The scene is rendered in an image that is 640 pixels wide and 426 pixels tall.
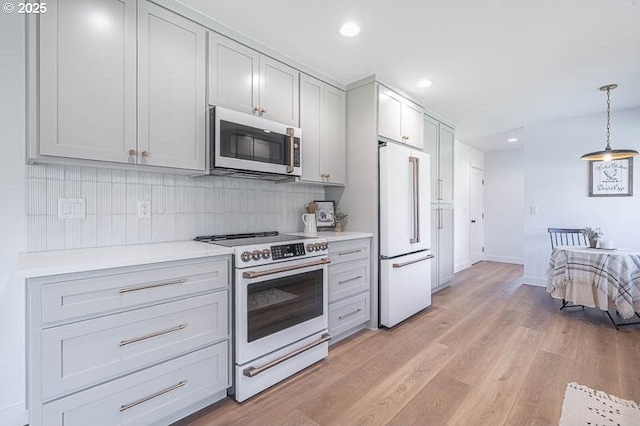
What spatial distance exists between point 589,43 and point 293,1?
7.61ft

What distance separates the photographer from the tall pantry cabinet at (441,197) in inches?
157

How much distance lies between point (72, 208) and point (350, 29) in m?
2.17

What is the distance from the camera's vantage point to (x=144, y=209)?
2.00 m

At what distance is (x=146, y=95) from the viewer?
5.71 ft

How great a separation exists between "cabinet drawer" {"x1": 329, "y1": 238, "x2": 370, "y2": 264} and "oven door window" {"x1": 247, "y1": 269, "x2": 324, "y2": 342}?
26 cm

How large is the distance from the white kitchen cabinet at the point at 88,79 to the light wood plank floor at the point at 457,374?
1.62 metres

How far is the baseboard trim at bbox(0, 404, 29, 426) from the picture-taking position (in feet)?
5.07

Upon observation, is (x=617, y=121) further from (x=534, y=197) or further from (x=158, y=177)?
(x=158, y=177)

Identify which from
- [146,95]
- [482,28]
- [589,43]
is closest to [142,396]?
[146,95]

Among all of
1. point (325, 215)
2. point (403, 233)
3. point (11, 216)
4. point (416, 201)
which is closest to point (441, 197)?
point (416, 201)

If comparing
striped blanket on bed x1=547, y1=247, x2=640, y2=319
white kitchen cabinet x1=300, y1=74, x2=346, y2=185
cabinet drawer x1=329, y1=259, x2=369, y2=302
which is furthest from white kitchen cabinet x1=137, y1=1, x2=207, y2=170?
striped blanket on bed x1=547, y1=247, x2=640, y2=319

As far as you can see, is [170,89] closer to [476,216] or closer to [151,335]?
[151,335]

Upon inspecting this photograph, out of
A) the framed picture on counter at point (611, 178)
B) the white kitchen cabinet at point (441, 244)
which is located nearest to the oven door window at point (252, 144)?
the white kitchen cabinet at point (441, 244)

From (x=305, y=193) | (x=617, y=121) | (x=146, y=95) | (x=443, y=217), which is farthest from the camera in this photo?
(x=443, y=217)
